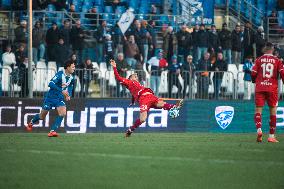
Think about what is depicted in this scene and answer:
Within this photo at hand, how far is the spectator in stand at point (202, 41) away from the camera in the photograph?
30.5 m

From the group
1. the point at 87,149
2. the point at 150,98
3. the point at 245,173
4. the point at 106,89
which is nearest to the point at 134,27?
the point at 106,89

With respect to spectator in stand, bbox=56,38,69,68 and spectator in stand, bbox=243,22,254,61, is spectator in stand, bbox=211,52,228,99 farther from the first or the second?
spectator in stand, bbox=56,38,69,68

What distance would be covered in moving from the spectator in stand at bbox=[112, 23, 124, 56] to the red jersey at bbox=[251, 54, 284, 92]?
37.3ft

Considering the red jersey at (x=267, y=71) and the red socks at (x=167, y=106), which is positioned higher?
the red jersey at (x=267, y=71)

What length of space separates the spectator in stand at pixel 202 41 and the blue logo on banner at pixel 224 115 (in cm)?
420

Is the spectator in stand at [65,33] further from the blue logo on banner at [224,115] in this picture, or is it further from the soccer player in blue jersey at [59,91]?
the soccer player in blue jersey at [59,91]

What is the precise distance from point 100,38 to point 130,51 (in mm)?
1213

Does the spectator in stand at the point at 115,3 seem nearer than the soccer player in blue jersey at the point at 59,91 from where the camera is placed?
No

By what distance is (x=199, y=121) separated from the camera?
26703 mm

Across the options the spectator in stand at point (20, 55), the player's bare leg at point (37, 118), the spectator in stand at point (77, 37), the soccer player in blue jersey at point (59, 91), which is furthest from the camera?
the spectator in stand at point (77, 37)

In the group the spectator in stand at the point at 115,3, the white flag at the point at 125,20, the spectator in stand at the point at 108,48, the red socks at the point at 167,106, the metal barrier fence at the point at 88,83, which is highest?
the spectator in stand at the point at 115,3

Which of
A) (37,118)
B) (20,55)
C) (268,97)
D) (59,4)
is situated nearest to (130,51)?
(20,55)

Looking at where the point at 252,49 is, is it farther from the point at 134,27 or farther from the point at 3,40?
the point at 3,40

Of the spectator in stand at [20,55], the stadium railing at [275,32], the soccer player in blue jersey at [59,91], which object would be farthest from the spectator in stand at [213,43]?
the soccer player in blue jersey at [59,91]
